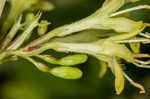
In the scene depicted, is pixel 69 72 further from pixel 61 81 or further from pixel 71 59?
pixel 61 81

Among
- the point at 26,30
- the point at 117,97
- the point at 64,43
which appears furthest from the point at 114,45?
the point at 117,97

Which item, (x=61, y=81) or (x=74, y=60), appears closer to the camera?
(x=74, y=60)

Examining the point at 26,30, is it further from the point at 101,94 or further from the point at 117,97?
the point at 117,97

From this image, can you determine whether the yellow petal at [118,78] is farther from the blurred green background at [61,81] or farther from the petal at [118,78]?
the blurred green background at [61,81]

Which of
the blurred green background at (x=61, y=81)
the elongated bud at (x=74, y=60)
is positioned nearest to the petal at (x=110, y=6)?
the elongated bud at (x=74, y=60)

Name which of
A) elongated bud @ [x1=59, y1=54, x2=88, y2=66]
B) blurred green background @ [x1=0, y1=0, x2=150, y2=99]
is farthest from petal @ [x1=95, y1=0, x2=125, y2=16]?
blurred green background @ [x1=0, y1=0, x2=150, y2=99]

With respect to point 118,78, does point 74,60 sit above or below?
above

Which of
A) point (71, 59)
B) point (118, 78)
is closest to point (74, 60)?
point (71, 59)

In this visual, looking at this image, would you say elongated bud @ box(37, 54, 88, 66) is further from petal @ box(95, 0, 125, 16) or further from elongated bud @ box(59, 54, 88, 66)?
petal @ box(95, 0, 125, 16)
